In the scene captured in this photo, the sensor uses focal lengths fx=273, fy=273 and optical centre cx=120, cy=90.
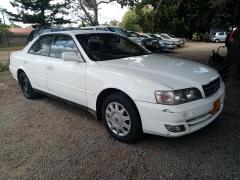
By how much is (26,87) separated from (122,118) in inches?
124

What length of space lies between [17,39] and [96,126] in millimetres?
47276

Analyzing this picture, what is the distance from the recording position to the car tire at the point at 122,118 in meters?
3.61

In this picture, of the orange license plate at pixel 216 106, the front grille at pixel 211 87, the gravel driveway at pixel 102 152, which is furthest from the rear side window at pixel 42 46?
the orange license plate at pixel 216 106

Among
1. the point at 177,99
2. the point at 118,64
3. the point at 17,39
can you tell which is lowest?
the point at 17,39

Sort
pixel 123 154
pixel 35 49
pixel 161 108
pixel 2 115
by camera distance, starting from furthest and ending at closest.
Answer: pixel 35 49 → pixel 2 115 → pixel 123 154 → pixel 161 108

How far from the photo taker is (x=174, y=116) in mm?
3260

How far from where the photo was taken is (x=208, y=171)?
3145 millimetres

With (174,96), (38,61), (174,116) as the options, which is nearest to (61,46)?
(38,61)

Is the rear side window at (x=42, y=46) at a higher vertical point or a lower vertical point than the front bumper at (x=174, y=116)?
higher

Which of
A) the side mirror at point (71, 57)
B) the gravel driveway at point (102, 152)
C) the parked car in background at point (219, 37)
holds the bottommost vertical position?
the parked car in background at point (219, 37)

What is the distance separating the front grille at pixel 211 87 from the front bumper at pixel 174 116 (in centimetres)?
9

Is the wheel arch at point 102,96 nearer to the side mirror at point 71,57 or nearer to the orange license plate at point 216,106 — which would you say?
the side mirror at point 71,57

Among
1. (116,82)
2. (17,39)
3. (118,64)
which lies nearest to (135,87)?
(116,82)

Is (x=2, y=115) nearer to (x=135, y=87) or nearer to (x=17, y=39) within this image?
(x=135, y=87)
